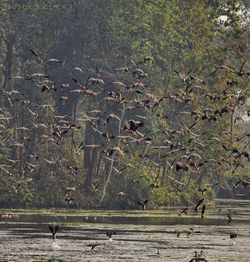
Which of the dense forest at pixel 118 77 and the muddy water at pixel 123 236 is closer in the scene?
the muddy water at pixel 123 236

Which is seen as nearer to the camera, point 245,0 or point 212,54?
point 212,54

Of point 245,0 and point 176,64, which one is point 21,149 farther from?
point 245,0

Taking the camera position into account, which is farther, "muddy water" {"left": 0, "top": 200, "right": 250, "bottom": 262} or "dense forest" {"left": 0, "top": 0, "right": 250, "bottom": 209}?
"dense forest" {"left": 0, "top": 0, "right": 250, "bottom": 209}

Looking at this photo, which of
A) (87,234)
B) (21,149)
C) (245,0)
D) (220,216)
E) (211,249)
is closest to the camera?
(211,249)

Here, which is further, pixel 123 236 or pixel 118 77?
pixel 118 77

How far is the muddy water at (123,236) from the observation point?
5516 centimetres

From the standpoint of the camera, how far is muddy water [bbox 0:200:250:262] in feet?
181

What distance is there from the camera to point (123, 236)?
2611 inches

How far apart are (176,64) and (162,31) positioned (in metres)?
4.92

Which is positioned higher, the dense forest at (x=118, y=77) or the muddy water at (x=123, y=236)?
the dense forest at (x=118, y=77)

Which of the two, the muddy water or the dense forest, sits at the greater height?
the dense forest

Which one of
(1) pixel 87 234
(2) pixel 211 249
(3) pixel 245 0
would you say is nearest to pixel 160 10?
(3) pixel 245 0

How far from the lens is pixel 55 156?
10544 cm

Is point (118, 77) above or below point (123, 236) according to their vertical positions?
above
